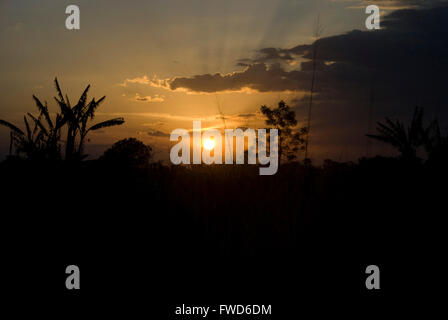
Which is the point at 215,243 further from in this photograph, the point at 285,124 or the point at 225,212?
the point at 285,124

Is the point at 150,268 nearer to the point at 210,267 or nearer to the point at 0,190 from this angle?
the point at 210,267

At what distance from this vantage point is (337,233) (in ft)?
14.5

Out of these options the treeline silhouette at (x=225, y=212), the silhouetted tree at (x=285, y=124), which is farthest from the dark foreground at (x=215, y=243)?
the silhouetted tree at (x=285, y=124)

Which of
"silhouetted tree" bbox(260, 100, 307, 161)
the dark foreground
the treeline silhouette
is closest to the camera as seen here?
the dark foreground

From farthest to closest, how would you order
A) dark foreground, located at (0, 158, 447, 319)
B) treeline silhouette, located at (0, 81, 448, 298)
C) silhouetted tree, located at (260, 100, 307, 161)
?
1. silhouetted tree, located at (260, 100, 307, 161)
2. treeline silhouette, located at (0, 81, 448, 298)
3. dark foreground, located at (0, 158, 447, 319)

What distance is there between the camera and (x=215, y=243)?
4.05m

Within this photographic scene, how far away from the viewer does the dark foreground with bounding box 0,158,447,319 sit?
3.37m

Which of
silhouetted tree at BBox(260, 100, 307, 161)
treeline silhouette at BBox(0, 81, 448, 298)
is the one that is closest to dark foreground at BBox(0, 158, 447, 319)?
treeline silhouette at BBox(0, 81, 448, 298)

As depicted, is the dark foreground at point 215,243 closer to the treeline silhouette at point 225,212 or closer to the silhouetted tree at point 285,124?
the treeline silhouette at point 225,212

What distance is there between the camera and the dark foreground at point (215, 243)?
3369 millimetres

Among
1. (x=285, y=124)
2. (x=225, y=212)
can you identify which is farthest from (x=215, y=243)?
(x=285, y=124)

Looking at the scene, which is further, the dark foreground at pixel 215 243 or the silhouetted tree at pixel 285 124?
the silhouetted tree at pixel 285 124

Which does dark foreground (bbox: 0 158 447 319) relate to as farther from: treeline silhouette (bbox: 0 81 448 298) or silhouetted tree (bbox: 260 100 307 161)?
silhouetted tree (bbox: 260 100 307 161)

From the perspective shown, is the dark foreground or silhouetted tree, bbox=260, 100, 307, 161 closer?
the dark foreground
